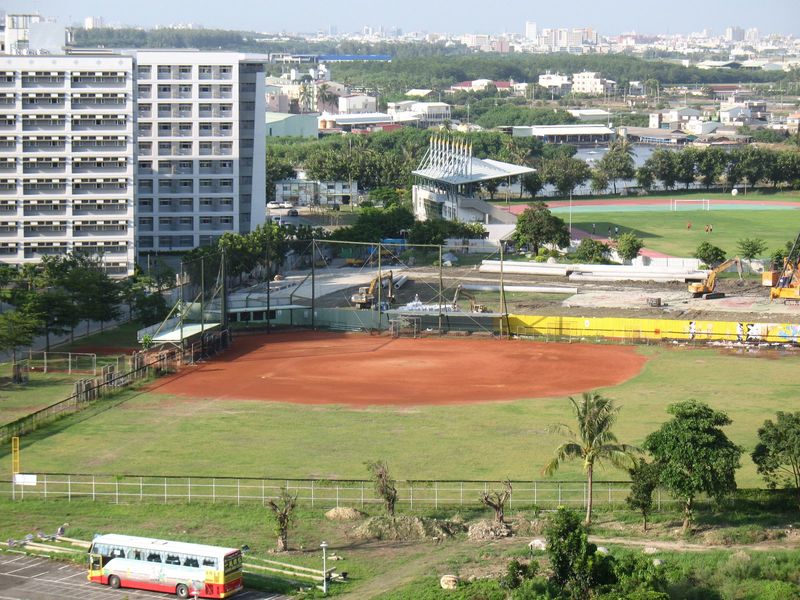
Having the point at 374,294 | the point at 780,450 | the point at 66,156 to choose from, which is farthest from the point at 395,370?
the point at 66,156

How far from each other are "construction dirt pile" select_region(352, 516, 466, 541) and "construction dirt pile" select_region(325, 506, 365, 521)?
952 millimetres

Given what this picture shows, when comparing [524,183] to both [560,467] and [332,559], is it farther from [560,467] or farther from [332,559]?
[332,559]

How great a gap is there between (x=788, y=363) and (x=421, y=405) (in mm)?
21345

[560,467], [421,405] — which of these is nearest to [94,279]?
[421,405]

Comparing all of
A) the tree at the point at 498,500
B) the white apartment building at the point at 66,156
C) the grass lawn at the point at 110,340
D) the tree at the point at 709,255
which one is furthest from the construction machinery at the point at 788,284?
the tree at the point at 498,500

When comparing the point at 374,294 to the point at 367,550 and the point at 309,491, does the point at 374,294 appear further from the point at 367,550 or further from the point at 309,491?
the point at 367,550

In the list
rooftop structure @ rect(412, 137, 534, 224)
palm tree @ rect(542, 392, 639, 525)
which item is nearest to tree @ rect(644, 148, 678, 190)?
rooftop structure @ rect(412, 137, 534, 224)

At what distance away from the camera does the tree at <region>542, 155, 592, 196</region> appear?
156 metres

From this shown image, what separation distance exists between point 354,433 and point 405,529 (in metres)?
14.5

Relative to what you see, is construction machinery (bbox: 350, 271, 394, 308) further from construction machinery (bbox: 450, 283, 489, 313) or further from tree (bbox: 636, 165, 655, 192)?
tree (bbox: 636, 165, 655, 192)

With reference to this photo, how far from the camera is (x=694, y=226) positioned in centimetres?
13250

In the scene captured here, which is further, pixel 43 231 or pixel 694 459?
pixel 43 231

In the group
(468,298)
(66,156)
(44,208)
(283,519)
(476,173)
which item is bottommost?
(283,519)

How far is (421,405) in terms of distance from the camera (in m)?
63.5
